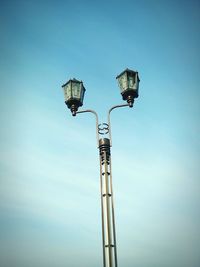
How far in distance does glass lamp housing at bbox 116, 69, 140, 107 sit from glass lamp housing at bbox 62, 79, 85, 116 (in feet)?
3.66

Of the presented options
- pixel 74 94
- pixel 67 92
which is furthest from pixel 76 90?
pixel 67 92

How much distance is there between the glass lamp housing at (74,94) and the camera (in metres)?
6.59

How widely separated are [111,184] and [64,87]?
9.87ft

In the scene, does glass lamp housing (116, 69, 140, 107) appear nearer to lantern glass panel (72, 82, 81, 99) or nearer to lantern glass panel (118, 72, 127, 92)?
lantern glass panel (118, 72, 127, 92)

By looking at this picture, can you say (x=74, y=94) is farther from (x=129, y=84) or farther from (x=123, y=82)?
(x=129, y=84)

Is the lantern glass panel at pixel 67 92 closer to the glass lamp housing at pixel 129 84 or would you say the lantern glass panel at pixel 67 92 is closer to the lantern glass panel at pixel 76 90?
the lantern glass panel at pixel 76 90

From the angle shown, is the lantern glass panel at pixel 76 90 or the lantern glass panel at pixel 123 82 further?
the lantern glass panel at pixel 76 90

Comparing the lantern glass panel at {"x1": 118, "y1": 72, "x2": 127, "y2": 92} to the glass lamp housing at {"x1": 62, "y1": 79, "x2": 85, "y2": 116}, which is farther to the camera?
the glass lamp housing at {"x1": 62, "y1": 79, "x2": 85, "y2": 116}

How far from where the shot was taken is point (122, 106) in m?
6.76

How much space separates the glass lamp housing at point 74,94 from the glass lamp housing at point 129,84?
1.12m

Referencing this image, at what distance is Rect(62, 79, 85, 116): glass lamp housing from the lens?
659cm

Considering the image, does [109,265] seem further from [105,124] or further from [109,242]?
[105,124]

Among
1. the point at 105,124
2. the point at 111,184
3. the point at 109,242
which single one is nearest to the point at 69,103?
the point at 105,124

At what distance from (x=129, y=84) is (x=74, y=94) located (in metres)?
1.47
